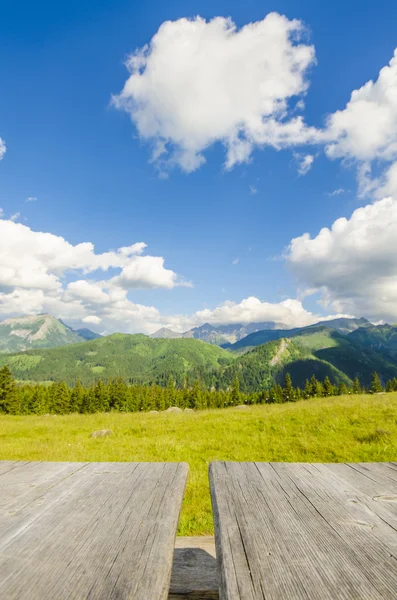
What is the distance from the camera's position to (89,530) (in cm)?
185

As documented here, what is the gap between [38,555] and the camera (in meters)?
1.61

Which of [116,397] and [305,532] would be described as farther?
[116,397]

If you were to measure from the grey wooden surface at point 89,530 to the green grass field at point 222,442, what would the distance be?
17.2 feet

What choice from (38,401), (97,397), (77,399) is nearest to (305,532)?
(77,399)

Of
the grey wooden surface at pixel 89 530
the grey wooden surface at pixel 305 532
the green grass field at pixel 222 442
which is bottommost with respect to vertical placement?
the green grass field at pixel 222 442

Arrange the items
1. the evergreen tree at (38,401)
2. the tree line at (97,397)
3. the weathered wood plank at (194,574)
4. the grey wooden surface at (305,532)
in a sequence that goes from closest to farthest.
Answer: the grey wooden surface at (305,532)
the weathered wood plank at (194,574)
the tree line at (97,397)
the evergreen tree at (38,401)

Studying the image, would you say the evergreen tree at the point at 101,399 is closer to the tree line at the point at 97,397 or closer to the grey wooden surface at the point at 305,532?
the tree line at the point at 97,397

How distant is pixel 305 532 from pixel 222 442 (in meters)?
11.5

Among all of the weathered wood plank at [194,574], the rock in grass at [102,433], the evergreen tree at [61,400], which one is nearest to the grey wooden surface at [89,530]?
the weathered wood plank at [194,574]

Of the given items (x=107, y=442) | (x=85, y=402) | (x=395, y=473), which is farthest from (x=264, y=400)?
(x=395, y=473)

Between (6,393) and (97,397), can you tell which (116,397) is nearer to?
(97,397)

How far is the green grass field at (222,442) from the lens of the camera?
1017cm

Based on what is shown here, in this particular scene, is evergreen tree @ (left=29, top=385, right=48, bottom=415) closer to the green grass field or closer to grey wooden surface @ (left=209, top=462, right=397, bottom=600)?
the green grass field

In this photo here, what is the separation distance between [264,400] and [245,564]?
337 feet
